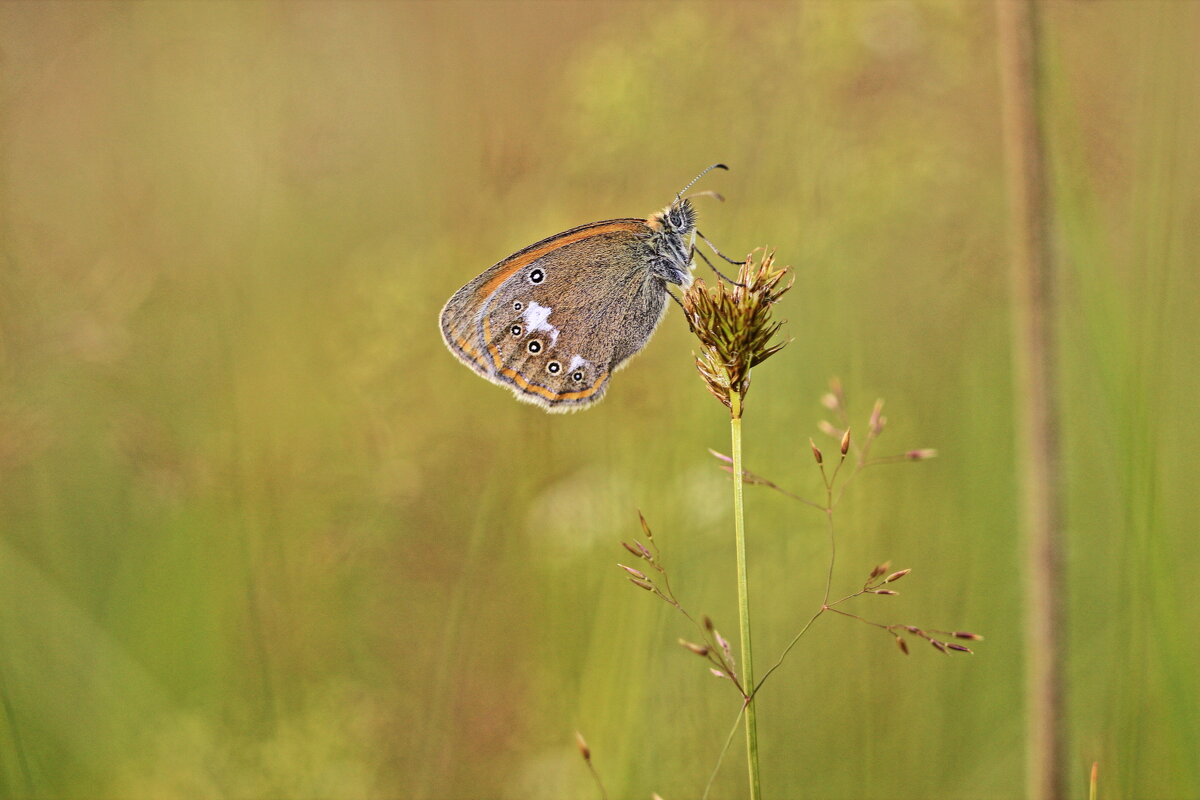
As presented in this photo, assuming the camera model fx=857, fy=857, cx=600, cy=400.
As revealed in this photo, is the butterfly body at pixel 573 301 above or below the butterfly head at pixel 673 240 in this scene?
below

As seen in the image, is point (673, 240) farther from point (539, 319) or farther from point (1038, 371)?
point (1038, 371)

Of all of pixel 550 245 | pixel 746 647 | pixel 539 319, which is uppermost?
pixel 550 245

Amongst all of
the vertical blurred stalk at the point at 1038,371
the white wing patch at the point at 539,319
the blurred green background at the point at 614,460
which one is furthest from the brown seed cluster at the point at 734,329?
the white wing patch at the point at 539,319

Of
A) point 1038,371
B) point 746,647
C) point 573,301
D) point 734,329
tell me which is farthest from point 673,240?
point 746,647

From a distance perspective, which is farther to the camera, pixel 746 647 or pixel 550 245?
pixel 550 245

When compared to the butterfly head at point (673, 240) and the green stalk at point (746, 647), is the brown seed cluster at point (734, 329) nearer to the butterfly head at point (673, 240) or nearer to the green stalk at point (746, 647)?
the green stalk at point (746, 647)

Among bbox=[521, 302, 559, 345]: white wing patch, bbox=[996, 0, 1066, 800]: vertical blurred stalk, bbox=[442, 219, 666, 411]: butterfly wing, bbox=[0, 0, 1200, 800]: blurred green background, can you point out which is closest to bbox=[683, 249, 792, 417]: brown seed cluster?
bbox=[996, 0, 1066, 800]: vertical blurred stalk

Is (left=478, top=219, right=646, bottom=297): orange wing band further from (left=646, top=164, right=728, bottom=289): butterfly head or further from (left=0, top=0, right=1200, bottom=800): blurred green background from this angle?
(left=0, top=0, right=1200, bottom=800): blurred green background
